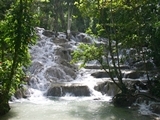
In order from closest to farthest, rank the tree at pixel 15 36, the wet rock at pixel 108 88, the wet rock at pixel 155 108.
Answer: the tree at pixel 15 36 → the wet rock at pixel 155 108 → the wet rock at pixel 108 88

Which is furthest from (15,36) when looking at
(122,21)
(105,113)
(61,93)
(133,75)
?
(133,75)

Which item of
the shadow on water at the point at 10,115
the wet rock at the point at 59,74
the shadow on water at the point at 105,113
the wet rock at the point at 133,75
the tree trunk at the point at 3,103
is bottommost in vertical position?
the shadow on water at the point at 105,113

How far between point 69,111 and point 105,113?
1.74m

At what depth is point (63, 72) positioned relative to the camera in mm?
22312

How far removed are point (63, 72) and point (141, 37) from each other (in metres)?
8.91

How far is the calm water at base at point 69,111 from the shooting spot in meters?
11.9

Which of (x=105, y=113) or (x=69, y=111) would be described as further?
(x=69, y=111)

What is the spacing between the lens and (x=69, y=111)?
1316 cm

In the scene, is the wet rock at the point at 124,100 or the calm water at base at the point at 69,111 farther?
the wet rock at the point at 124,100

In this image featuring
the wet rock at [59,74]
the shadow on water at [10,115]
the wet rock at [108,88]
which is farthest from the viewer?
the wet rock at [59,74]

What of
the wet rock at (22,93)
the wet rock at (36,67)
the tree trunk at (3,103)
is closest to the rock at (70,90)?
the wet rock at (22,93)

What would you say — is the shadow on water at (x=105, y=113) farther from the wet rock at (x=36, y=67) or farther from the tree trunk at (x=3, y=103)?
the wet rock at (x=36, y=67)

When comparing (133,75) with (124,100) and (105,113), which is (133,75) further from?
(105,113)

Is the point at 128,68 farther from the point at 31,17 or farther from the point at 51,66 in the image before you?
the point at 31,17
